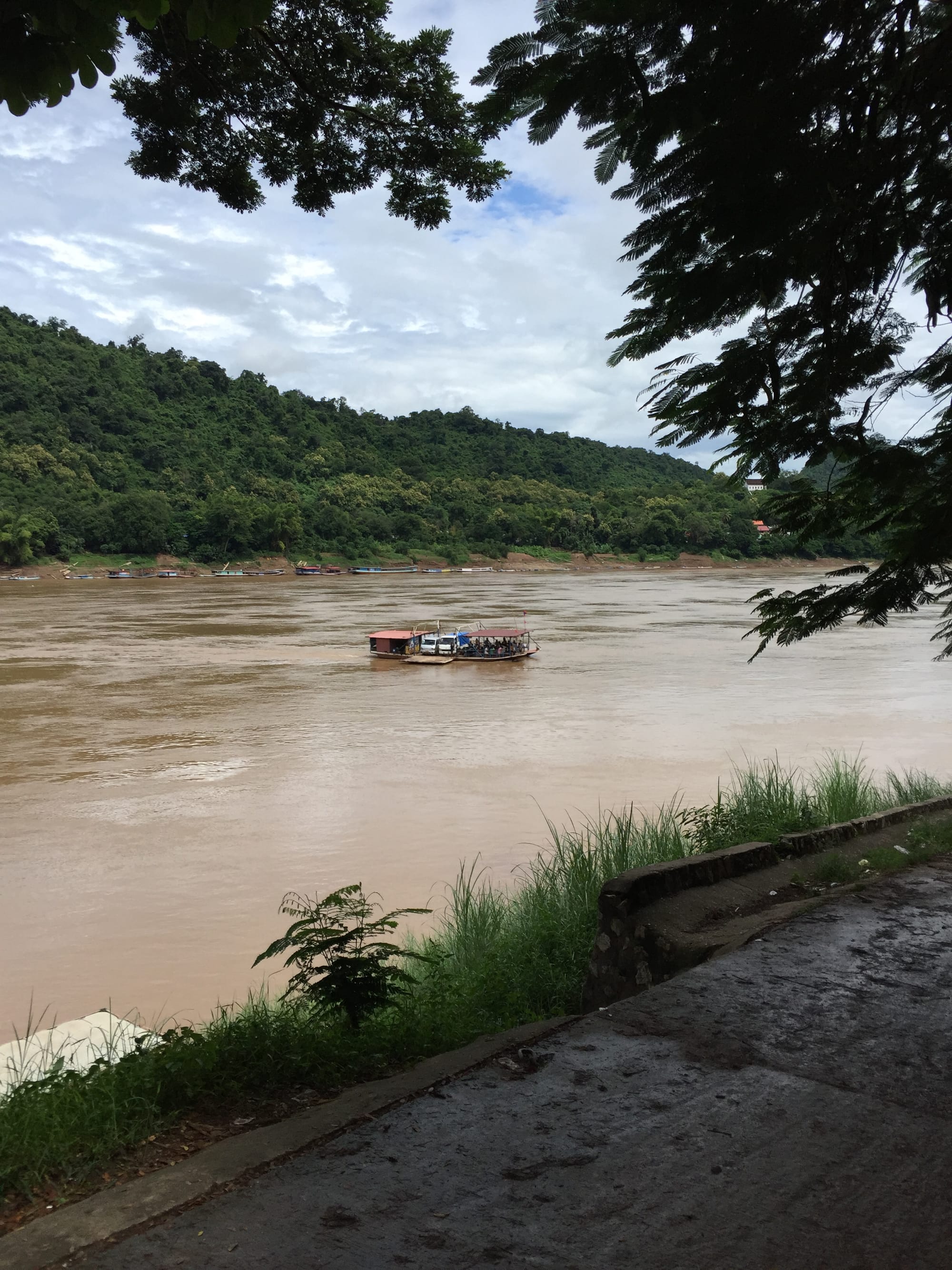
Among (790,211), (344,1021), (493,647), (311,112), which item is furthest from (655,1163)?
(493,647)

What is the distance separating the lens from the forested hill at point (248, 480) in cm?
7344

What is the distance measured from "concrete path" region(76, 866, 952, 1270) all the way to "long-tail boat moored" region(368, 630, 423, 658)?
25060 millimetres

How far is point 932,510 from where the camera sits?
3.06m

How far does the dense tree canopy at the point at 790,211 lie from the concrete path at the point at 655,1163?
5.08 ft

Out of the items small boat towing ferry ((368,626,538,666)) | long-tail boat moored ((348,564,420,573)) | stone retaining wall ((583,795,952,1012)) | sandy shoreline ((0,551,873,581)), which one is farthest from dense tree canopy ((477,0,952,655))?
long-tail boat moored ((348,564,420,573))

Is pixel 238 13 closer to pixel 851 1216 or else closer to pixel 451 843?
pixel 851 1216

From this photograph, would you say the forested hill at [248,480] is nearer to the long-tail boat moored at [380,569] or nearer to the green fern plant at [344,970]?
the long-tail boat moored at [380,569]

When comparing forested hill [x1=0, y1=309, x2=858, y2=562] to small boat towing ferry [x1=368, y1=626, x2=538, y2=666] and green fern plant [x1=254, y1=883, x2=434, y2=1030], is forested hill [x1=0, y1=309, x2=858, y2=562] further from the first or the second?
green fern plant [x1=254, y1=883, x2=434, y2=1030]

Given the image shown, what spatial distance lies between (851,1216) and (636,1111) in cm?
55

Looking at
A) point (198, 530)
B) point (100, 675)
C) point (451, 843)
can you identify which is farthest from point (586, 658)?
point (198, 530)

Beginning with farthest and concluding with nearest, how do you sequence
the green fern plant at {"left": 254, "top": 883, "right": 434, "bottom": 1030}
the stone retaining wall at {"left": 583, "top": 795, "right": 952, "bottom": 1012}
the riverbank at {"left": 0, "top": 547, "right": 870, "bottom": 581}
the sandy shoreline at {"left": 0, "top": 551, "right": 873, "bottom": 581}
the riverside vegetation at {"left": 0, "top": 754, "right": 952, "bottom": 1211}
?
1. the sandy shoreline at {"left": 0, "top": 551, "right": 873, "bottom": 581}
2. the riverbank at {"left": 0, "top": 547, "right": 870, "bottom": 581}
3. the stone retaining wall at {"left": 583, "top": 795, "right": 952, "bottom": 1012}
4. the green fern plant at {"left": 254, "top": 883, "right": 434, "bottom": 1030}
5. the riverside vegetation at {"left": 0, "top": 754, "right": 952, "bottom": 1211}

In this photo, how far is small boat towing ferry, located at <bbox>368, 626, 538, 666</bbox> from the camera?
2753 centimetres

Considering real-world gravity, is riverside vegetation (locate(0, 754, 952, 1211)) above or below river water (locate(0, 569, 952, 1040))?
above

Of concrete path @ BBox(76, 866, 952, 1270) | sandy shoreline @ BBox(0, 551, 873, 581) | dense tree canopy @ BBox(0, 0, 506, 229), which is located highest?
dense tree canopy @ BBox(0, 0, 506, 229)
